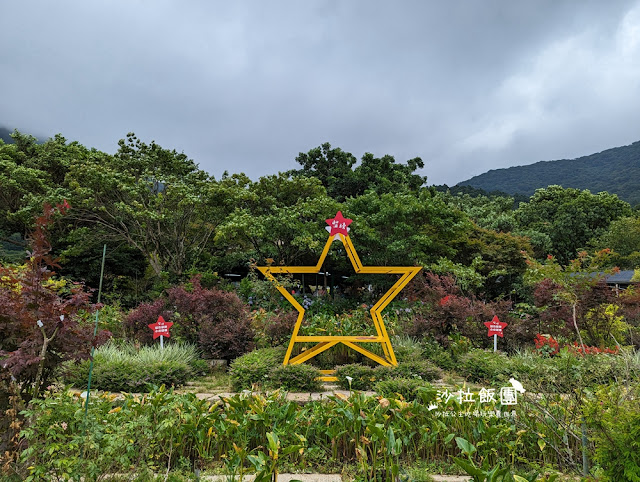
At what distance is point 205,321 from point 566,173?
7672 centimetres

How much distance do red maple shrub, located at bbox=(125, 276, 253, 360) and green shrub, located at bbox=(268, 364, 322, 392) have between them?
1628 mm

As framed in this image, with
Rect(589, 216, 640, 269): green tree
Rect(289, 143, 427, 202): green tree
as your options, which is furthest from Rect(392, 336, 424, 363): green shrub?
Rect(589, 216, 640, 269): green tree

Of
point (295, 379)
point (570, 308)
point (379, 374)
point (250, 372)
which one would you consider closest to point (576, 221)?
point (570, 308)

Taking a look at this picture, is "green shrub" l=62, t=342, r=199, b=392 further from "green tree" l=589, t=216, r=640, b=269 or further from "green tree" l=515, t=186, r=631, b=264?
"green tree" l=515, t=186, r=631, b=264

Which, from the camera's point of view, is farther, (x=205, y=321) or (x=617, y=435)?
(x=205, y=321)

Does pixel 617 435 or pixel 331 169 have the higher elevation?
pixel 331 169

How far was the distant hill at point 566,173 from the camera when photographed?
189 feet

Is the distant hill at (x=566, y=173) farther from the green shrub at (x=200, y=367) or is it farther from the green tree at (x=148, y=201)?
the green shrub at (x=200, y=367)

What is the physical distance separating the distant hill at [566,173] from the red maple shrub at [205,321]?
2159 inches

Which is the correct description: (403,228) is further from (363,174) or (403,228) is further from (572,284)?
(363,174)

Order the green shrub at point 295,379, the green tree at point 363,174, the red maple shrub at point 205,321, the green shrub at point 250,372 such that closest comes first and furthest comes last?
1. the green shrub at point 295,379
2. the green shrub at point 250,372
3. the red maple shrub at point 205,321
4. the green tree at point 363,174

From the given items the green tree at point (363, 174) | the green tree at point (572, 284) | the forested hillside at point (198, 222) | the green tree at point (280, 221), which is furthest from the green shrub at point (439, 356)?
the green tree at point (363, 174)

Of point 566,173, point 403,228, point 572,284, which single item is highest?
point 566,173

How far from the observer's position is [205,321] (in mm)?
6605
